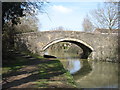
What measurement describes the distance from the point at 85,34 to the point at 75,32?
1.05 m

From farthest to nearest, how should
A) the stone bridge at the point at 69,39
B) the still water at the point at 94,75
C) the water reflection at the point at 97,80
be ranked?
the stone bridge at the point at 69,39 < the still water at the point at 94,75 < the water reflection at the point at 97,80

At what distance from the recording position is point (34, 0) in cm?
932

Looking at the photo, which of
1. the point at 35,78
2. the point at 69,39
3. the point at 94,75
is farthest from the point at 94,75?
the point at 69,39

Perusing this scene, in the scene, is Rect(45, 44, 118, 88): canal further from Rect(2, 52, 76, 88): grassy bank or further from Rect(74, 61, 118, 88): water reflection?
Rect(2, 52, 76, 88): grassy bank

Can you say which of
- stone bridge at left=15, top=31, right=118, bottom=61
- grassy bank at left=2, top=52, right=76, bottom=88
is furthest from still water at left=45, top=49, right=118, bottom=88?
stone bridge at left=15, top=31, right=118, bottom=61

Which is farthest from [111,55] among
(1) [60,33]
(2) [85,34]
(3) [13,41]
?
(3) [13,41]

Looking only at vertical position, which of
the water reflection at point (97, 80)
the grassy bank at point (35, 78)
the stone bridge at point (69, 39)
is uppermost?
the stone bridge at point (69, 39)

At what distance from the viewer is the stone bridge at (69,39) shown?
685 inches

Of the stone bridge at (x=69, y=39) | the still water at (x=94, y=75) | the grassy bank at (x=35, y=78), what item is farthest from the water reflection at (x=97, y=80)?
the stone bridge at (x=69, y=39)

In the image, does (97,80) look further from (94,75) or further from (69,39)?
(69,39)

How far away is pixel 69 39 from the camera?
17672 mm

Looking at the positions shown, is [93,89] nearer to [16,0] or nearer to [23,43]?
[16,0]

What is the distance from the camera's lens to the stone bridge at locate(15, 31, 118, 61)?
17.4 m

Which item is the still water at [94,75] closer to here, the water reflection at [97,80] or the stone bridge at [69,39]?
the water reflection at [97,80]
